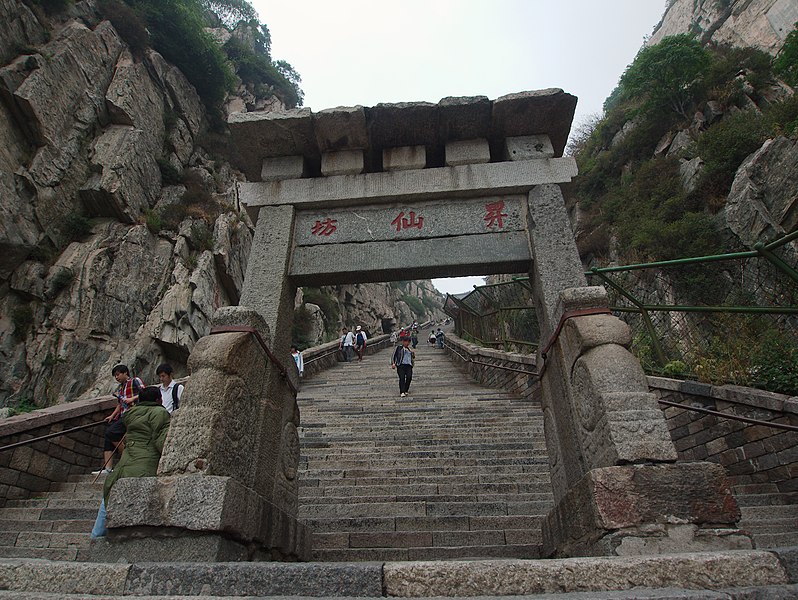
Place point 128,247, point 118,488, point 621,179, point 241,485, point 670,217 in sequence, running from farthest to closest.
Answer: point 621,179, point 670,217, point 128,247, point 241,485, point 118,488

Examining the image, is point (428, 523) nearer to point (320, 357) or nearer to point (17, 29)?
point (320, 357)

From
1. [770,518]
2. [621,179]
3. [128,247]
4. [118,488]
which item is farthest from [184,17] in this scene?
[770,518]

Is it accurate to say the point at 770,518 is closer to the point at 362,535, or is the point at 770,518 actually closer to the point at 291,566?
the point at 362,535

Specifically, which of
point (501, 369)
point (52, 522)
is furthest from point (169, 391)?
point (501, 369)

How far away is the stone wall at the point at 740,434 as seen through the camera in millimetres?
3939

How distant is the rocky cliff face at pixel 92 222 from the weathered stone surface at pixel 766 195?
1880 centimetres

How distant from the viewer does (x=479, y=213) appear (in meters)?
4.23

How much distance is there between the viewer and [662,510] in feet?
7.16

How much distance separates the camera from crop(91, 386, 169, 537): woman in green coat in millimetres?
2914

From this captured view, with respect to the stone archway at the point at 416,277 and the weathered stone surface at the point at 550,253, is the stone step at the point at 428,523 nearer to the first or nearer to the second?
the stone archway at the point at 416,277

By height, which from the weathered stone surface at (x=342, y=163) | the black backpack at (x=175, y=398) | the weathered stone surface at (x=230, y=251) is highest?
the weathered stone surface at (x=230, y=251)

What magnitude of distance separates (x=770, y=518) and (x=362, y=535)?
3571 mm

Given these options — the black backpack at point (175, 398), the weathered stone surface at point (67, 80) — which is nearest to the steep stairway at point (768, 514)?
the black backpack at point (175, 398)

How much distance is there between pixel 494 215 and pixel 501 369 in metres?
6.23
